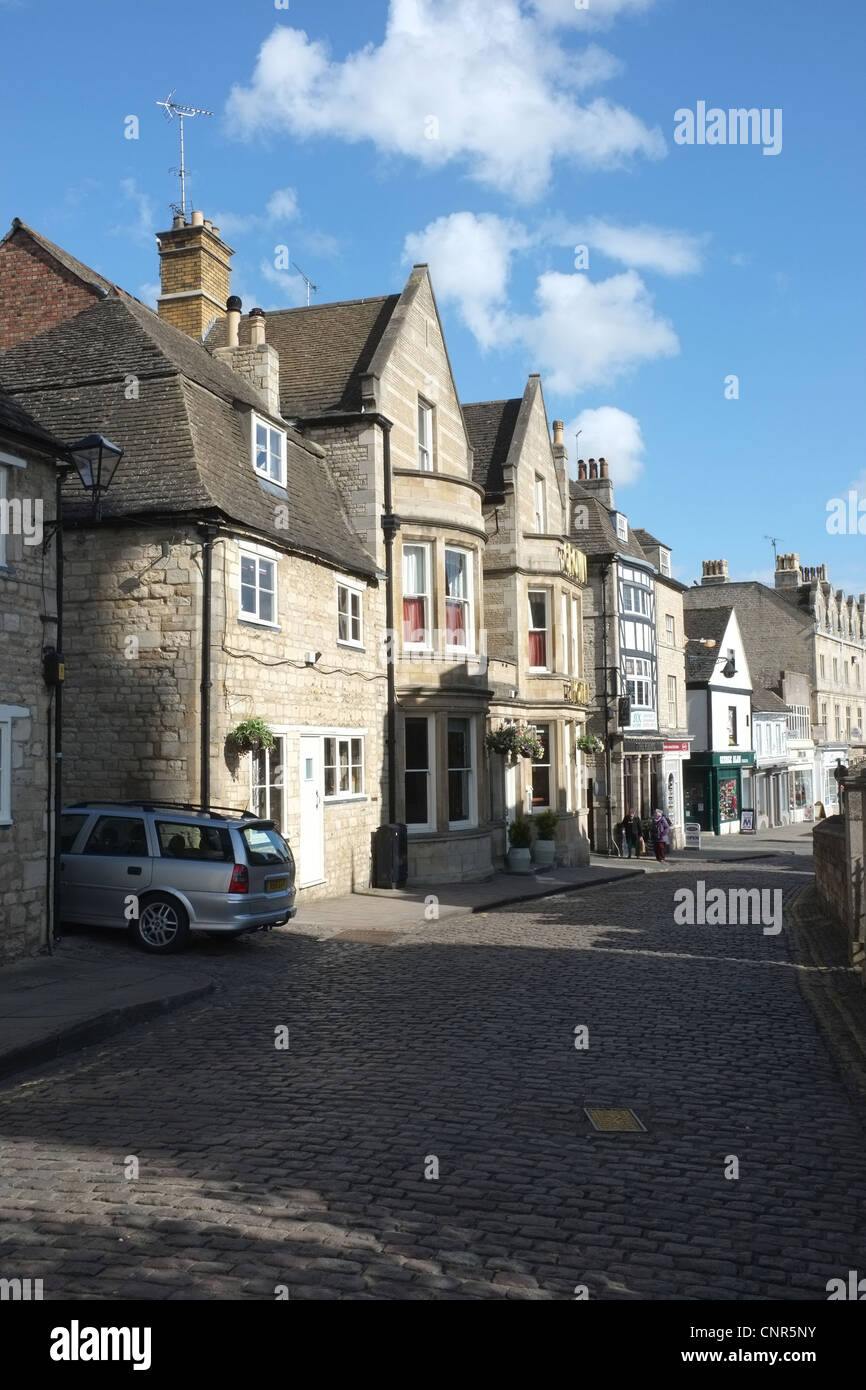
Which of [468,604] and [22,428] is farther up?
[22,428]

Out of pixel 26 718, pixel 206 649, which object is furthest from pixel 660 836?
pixel 26 718

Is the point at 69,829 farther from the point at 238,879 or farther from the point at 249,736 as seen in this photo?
the point at 249,736

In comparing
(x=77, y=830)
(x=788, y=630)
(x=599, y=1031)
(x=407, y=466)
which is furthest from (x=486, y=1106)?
(x=788, y=630)

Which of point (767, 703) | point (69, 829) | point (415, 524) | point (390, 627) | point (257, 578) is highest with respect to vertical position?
point (415, 524)

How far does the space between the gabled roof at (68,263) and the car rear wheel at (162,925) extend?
1195 cm

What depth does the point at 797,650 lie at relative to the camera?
69625 millimetres

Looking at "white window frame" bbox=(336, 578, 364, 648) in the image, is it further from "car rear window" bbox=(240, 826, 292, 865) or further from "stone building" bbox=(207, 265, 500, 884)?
"car rear window" bbox=(240, 826, 292, 865)

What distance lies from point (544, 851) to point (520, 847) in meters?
1.44

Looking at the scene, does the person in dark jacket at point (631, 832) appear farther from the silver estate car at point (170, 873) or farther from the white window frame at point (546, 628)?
the silver estate car at point (170, 873)

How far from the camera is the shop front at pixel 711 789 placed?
5091cm

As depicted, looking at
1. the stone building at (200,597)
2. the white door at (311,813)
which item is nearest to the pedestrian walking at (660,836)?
the stone building at (200,597)

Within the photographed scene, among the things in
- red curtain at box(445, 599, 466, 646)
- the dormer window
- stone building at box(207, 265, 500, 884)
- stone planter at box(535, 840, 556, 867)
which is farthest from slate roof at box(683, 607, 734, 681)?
the dormer window
